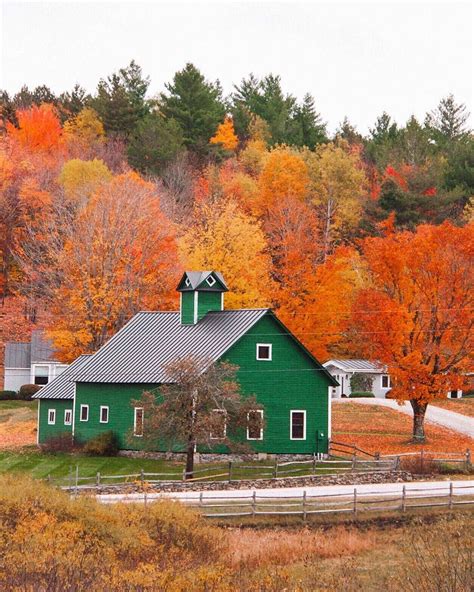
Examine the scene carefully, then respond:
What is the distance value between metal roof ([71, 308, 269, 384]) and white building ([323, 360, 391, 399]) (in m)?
27.5

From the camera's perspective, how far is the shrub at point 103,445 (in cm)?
4497

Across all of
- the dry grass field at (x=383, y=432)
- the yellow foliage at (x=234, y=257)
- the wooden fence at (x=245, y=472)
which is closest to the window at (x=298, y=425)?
the wooden fence at (x=245, y=472)

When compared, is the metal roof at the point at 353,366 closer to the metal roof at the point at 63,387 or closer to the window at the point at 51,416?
the metal roof at the point at 63,387

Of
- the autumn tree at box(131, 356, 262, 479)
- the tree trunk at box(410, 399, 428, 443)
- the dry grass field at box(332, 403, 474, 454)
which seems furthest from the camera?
the tree trunk at box(410, 399, 428, 443)

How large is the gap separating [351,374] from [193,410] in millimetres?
36986

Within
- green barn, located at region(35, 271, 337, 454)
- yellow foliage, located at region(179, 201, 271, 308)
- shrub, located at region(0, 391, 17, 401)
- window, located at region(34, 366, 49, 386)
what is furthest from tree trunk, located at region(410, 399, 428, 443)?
window, located at region(34, 366, 49, 386)

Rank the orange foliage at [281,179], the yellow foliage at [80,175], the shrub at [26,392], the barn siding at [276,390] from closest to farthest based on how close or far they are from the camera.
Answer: the barn siding at [276,390] → the shrub at [26,392] → the yellow foliage at [80,175] → the orange foliage at [281,179]

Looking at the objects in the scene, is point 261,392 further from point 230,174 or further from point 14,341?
point 230,174

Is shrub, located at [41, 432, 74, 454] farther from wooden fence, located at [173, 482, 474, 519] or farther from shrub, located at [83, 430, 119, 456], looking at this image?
wooden fence, located at [173, 482, 474, 519]

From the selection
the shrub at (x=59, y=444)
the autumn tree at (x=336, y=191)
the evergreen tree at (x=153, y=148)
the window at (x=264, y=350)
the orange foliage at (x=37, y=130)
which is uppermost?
the orange foliage at (x=37, y=130)

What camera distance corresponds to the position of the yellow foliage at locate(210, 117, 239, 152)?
108m

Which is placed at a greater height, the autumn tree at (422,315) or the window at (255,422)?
the autumn tree at (422,315)

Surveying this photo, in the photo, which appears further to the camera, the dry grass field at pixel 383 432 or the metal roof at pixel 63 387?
the metal roof at pixel 63 387

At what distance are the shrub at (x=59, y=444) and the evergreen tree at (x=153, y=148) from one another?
1921 inches
